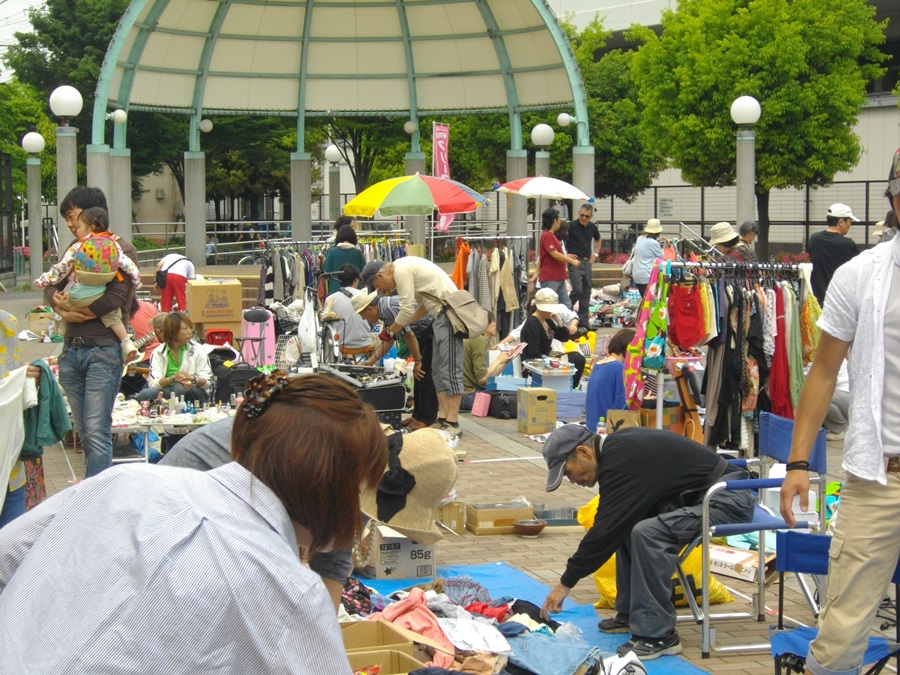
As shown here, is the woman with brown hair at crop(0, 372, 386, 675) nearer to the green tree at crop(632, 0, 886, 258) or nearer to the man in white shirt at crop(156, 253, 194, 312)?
the man in white shirt at crop(156, 253, 194, 312)

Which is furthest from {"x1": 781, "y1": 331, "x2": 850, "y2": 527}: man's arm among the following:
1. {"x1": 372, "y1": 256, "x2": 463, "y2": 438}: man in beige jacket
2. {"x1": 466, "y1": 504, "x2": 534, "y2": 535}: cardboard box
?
{"x1": 372, "y1": 256, "x2": 463, "y2": 438}: man in beige jacket

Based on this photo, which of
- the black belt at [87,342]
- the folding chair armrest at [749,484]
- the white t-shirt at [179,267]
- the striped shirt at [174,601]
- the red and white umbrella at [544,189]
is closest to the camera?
the striped shirt at [174,601]

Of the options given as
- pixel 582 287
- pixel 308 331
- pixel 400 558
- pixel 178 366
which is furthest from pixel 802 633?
pixel 582 287

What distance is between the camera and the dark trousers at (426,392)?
11453 mm

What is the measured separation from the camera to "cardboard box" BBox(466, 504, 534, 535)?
8.09 meters

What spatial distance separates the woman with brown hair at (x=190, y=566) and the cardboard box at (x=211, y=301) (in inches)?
461

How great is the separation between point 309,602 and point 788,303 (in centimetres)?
797

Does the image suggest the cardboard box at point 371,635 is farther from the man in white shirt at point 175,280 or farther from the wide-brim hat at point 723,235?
the man in white shirt at point 175,280

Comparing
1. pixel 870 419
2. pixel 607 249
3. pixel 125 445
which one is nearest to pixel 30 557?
pixel 870 419

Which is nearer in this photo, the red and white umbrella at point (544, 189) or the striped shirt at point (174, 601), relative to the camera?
the striped shirt at point (174, 601)

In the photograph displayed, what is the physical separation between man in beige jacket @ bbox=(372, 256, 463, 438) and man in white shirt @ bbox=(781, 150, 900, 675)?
283 inches

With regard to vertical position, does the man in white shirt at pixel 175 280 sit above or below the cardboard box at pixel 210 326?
above

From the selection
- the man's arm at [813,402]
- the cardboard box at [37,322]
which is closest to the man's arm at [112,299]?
the man's arm at [813,402]

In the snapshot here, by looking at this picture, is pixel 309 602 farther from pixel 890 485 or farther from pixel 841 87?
pixel 841 87
